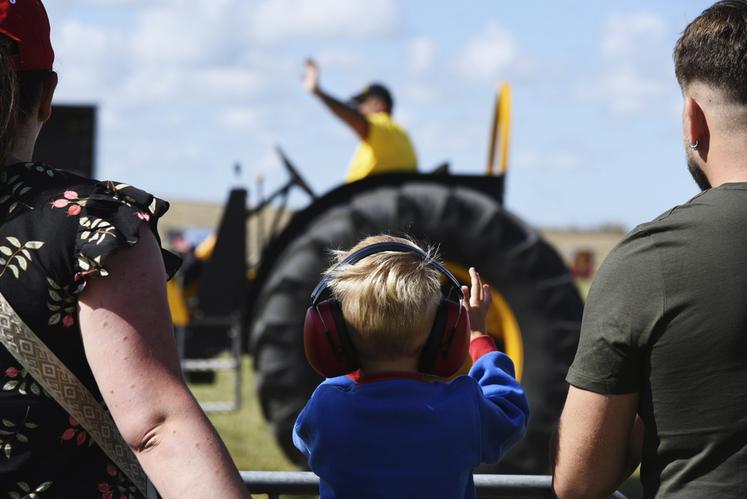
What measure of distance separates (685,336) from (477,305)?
514 mm

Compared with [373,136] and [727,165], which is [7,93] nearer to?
[727,165]

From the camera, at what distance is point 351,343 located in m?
1.96

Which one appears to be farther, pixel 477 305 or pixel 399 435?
pixel 477 305

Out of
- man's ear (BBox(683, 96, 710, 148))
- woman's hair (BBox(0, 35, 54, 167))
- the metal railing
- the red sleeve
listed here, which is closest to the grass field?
the metal railing

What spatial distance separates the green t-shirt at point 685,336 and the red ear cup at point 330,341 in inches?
17.2

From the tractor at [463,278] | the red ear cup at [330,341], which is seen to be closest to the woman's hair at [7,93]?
the red ear cup at [330,341]

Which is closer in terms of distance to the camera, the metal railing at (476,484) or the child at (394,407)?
the child at (394,407)

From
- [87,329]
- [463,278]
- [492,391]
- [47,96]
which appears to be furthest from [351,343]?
[463,278]

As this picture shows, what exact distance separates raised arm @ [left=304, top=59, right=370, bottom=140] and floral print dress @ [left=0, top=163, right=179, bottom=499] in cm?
534

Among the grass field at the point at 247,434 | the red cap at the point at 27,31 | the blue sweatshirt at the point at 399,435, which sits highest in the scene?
the red cap at the point at 27,31

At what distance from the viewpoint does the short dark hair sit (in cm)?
183

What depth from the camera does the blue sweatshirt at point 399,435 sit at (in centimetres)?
192

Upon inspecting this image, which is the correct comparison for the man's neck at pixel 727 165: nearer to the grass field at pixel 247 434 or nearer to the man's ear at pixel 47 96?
the man's ear at pixel 47 96

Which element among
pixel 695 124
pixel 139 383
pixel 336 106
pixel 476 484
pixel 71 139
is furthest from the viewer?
pixel 71 139
